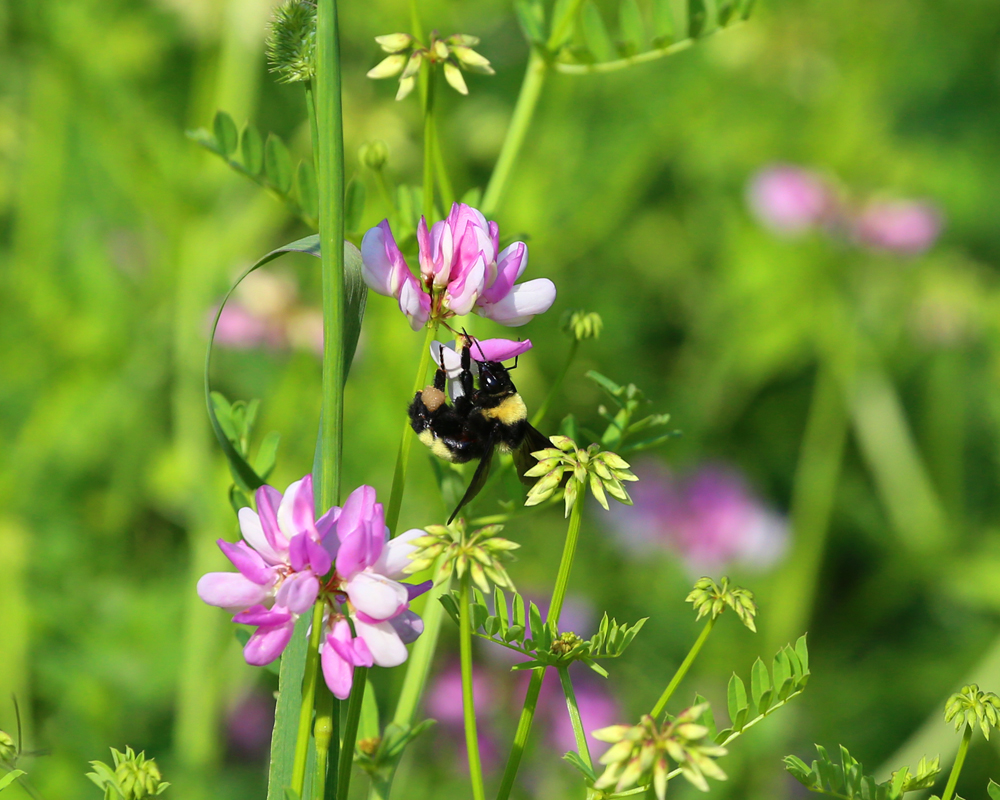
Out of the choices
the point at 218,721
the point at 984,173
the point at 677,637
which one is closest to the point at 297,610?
the point at 218,721

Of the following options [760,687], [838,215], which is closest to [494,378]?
[760,687]

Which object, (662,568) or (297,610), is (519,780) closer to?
(662,568)

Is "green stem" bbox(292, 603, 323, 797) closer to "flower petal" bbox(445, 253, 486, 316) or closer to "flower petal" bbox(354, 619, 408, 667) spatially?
"flower petal" bbox(354, 619, 408, 667)

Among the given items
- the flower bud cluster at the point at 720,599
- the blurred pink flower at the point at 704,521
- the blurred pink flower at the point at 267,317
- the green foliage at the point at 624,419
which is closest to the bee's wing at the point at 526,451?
the green foliage at the point at 624,419

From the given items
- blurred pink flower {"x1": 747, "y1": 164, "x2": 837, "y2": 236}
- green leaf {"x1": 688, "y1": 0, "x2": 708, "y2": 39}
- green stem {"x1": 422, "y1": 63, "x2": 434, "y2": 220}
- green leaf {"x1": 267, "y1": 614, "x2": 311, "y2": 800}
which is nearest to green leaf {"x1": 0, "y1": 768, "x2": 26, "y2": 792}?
green leaf {"x1": 267, "y1": 614, "x2": 311, "y2": 800}

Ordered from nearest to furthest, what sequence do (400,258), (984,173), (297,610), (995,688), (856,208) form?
1. (297,610)
2. (400,258)
3. (995,688)
4. (856,208)
5. (984,173)
